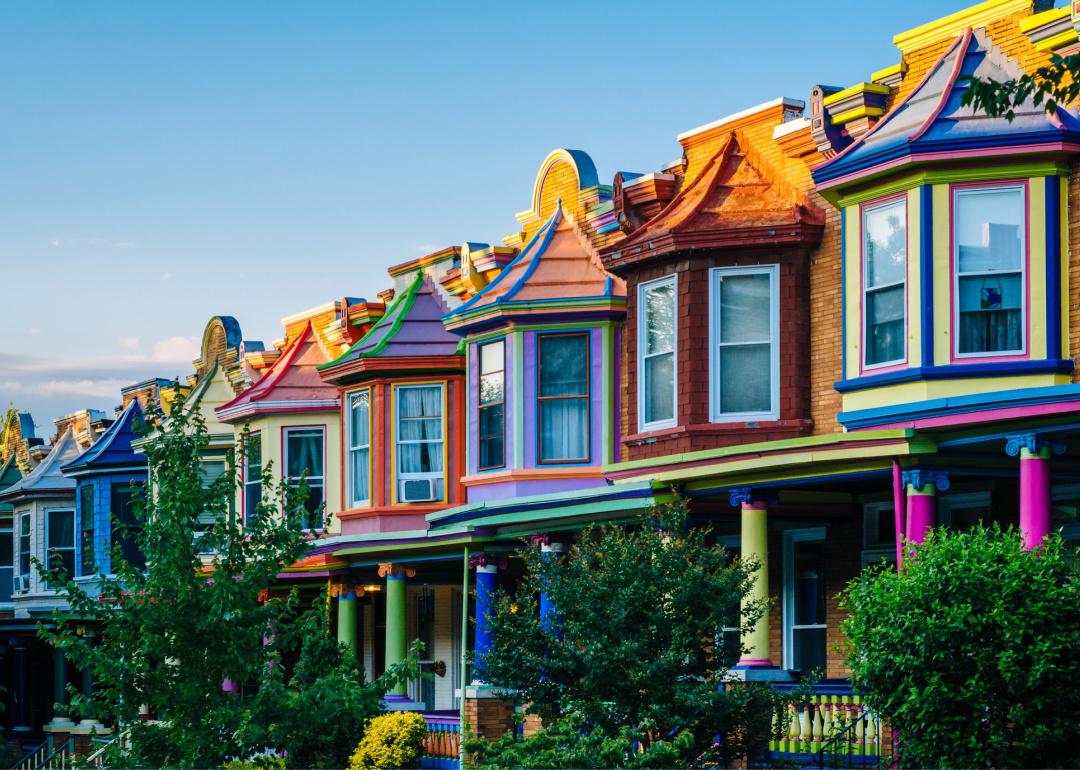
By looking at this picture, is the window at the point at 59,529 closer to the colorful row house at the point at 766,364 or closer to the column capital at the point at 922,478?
the colorful row house at the point at 766,364

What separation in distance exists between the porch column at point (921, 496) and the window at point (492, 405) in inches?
406

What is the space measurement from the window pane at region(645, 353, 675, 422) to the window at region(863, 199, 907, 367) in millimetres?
3551

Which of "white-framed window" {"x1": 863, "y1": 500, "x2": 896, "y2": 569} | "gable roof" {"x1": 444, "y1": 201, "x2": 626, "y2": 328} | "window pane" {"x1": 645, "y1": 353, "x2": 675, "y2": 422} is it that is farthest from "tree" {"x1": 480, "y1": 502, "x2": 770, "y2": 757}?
"gable roof" {"x1": 444, "y1": 201, "x2": 626, "y2": 328}

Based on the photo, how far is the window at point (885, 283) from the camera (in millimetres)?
20812

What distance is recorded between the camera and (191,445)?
1962 centimetres

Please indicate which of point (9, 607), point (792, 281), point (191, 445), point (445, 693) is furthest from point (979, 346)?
point (9, 607)

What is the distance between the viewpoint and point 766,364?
914 inches

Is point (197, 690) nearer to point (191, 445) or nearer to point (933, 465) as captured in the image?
point (191, 445)

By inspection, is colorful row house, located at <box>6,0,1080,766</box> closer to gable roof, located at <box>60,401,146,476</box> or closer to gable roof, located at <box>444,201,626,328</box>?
gable roof, located at <box>444,201,626,328</box>

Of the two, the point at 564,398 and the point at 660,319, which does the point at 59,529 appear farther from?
the point at 660,319

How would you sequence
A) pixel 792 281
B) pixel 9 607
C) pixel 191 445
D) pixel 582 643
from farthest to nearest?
Result: pixel 9 607, pixel 792 281, pixel 191 445, pixel 582 643

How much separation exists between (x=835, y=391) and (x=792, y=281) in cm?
165

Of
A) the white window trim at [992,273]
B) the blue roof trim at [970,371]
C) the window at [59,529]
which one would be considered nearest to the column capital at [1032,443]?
the blue roof trim at [970,371]

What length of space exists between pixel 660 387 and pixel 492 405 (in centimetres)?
476
